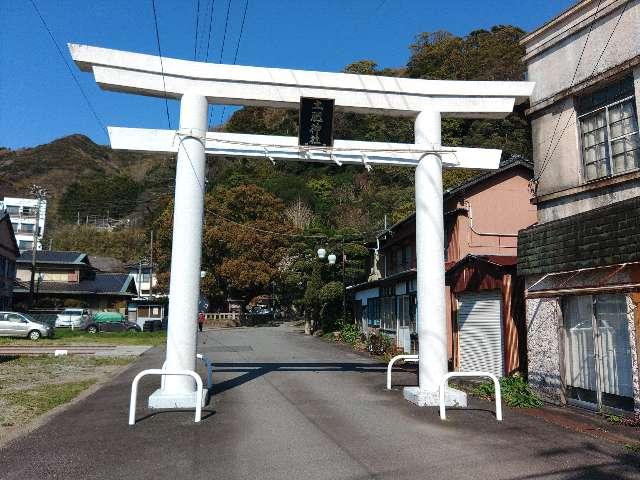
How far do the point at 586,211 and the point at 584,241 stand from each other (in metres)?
0.60

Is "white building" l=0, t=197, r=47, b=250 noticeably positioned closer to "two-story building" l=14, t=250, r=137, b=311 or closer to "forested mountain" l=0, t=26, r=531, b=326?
"forested mountain" l=0, t=26, r=531, b=326

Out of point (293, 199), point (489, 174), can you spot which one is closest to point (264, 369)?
point (489, 174)

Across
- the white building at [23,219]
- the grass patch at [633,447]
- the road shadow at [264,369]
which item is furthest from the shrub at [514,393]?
the white building at [23,219]

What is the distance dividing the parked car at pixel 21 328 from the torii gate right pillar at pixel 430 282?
26.5m

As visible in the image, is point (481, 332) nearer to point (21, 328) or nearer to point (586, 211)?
point (586, 211)

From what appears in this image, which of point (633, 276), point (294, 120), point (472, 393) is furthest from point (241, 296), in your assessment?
point (633, 276)

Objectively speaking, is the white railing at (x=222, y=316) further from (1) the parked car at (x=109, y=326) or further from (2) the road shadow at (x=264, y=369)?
(2) the road shadow at (x=264, y=369)

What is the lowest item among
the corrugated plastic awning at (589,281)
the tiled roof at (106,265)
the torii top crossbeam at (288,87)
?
the corrugated plastic awning at (589,281)

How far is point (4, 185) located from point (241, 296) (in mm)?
69398

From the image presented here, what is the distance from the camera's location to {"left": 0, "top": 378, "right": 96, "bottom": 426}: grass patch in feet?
29.0

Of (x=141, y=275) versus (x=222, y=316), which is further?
(x=141, y=275)

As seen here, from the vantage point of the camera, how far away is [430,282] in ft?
30.9

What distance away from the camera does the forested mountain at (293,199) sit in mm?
37844

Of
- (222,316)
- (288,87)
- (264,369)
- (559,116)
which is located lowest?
(264,369)
